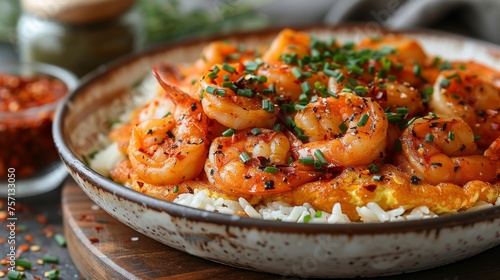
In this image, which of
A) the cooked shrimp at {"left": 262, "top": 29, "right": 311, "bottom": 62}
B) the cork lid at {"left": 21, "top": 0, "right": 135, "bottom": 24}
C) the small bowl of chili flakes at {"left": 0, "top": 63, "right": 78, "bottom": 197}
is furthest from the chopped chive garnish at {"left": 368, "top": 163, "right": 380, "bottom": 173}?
the cork lid at {"left": 21, "top": 0, "right": 135, "bottom": 24}

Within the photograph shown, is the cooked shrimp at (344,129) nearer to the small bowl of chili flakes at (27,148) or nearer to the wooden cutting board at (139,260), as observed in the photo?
the wooden cutting board at (139,260)

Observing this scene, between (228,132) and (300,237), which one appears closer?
(300,237)

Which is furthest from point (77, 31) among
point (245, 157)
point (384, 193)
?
point (384, 193)

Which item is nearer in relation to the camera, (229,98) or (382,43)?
(229,98)

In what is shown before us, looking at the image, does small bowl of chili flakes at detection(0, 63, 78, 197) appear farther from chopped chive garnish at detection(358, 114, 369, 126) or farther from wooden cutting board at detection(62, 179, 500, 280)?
chopped chive garnish at detection(358, 114, 369, 126)

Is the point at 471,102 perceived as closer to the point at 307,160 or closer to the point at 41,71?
the point at 307,160

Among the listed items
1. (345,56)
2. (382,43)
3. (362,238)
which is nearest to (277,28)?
(382,43)

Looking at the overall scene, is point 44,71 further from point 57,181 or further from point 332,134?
point 332,134

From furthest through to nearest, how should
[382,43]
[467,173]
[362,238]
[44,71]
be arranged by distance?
[44,71], [382,43], [467,173], [362,238]
